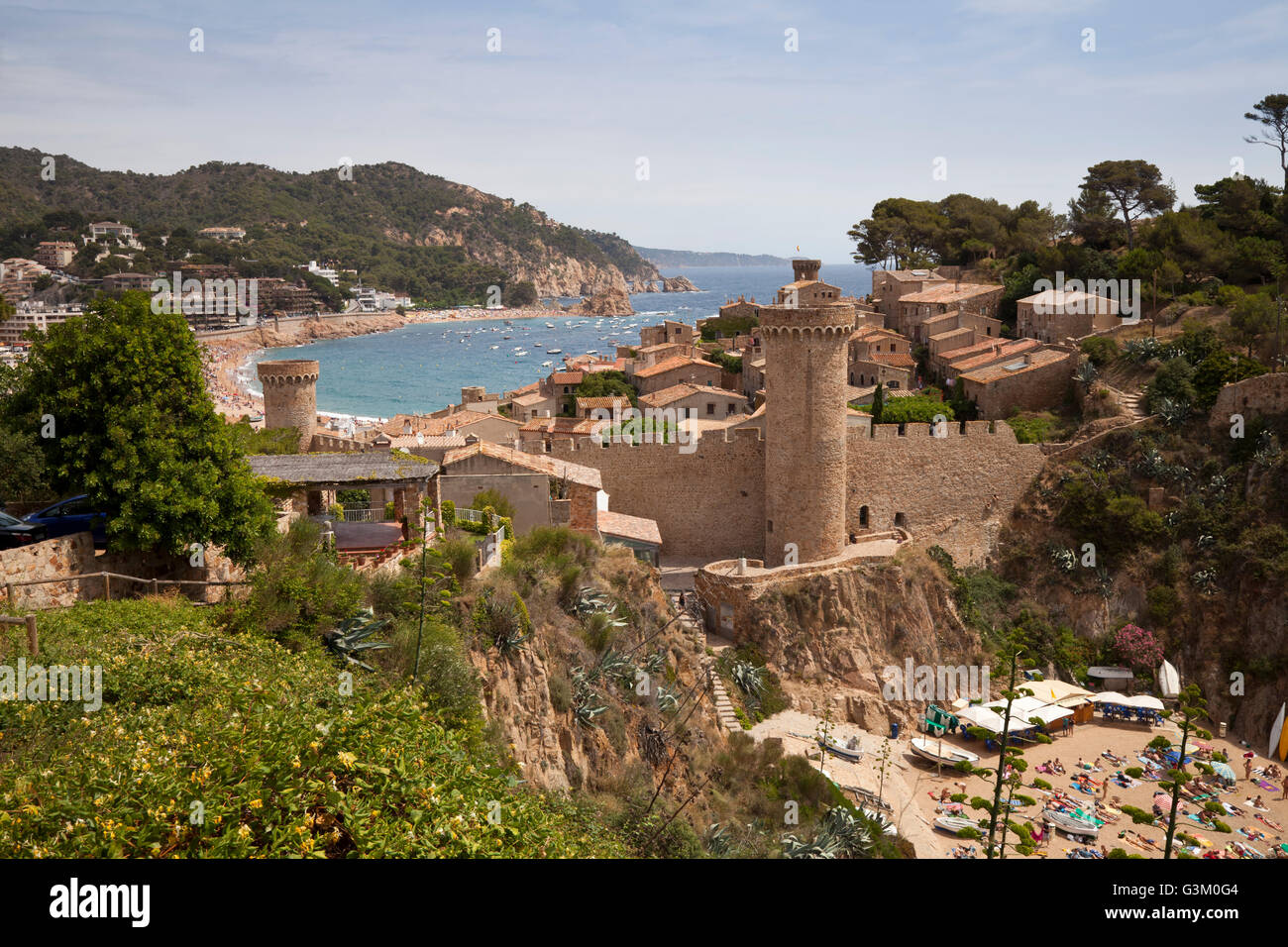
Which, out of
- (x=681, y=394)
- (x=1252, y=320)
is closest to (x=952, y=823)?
(x=681, y=394)

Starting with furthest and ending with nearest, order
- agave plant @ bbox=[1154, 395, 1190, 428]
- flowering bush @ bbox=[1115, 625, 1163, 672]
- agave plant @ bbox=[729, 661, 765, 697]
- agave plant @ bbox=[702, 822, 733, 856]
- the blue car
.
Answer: agave plant @ bbox=[1154, 395, 1190, 428] < flowering bush @ bbox=[1115, 625, 1163, 672] < agave plant @ bbox=[729, 661, 765, 697] < the blue car < agave plant @ bbox=[702, 822, 733, 856]

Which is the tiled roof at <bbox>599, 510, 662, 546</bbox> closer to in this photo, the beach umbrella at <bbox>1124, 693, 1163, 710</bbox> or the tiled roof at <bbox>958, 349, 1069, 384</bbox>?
the beach umbrella at <bbox>1124, 693, 1163, 710</bbox>

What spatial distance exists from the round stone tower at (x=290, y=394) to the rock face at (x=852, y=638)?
10.4 metres

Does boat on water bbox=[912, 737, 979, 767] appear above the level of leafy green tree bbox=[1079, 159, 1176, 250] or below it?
below

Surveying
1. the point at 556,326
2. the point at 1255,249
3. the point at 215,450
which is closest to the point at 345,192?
the point at 556,326

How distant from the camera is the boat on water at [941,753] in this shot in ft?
60.6

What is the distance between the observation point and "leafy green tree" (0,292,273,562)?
10.8m

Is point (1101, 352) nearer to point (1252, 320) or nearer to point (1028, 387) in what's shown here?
point (1028, 387)

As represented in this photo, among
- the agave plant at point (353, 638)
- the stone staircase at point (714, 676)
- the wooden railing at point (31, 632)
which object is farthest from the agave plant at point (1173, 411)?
the wooden railing at point (31, 632)

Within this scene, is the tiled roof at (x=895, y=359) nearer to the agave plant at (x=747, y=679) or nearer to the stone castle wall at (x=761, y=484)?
the stone castle wall at (x=761, y=484)

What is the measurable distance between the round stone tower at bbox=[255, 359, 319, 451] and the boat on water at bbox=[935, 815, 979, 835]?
562 inches

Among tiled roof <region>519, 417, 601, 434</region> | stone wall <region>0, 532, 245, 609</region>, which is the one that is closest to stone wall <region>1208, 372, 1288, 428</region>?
tiled roof <region>519, 417, 601, 434</region>

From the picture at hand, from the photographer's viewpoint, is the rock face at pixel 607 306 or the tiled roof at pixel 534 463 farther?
the rock face at pixel 607 306
